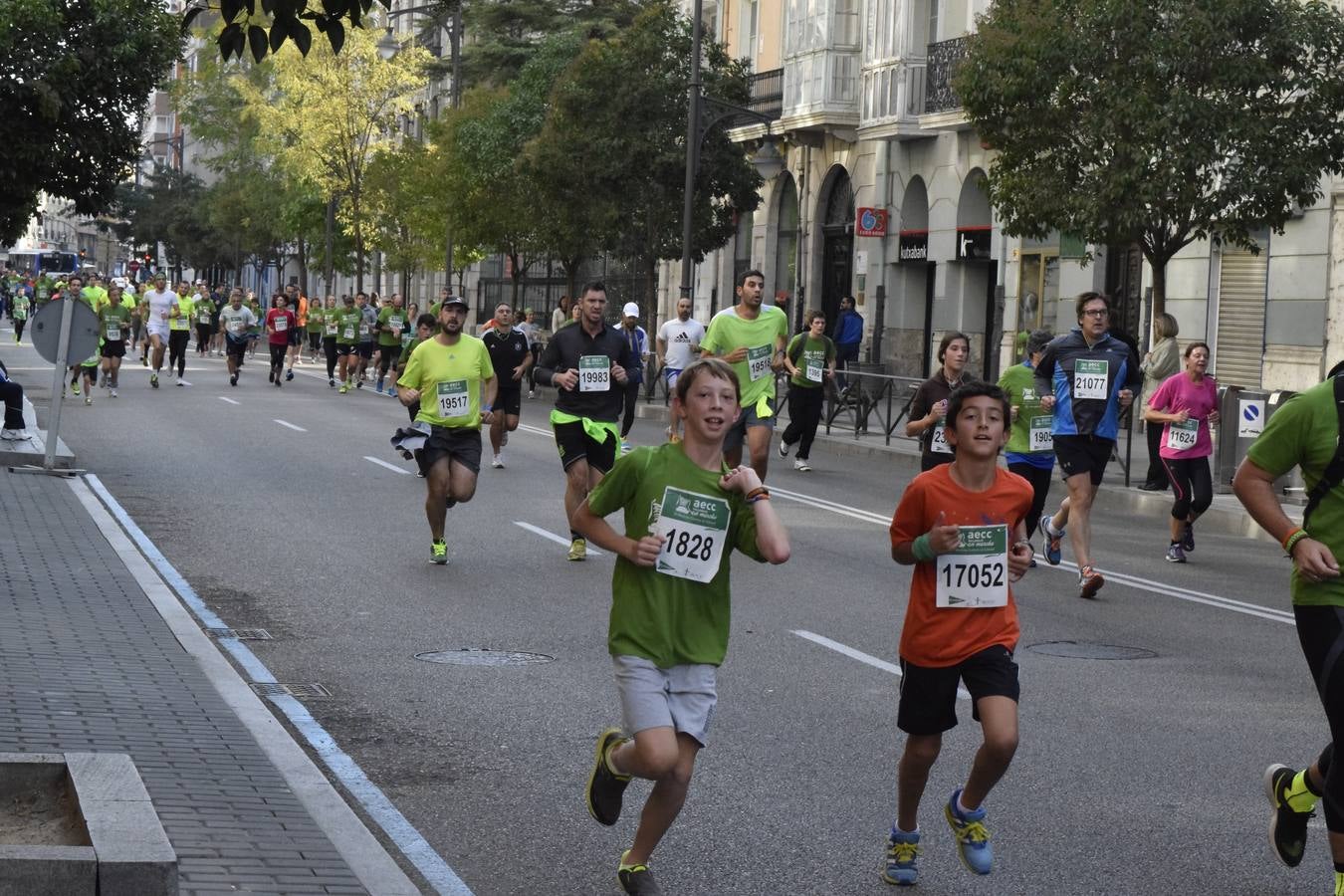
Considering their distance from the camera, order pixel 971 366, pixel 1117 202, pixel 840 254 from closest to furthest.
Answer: pixel 1117 202
pixel 971 366
pixel 840 254

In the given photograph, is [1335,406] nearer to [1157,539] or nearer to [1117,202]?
[1157,539]

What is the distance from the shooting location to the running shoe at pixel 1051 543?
14.0 meters

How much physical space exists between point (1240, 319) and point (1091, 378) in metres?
16.5

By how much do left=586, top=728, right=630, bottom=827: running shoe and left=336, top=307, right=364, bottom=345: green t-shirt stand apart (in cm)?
3213

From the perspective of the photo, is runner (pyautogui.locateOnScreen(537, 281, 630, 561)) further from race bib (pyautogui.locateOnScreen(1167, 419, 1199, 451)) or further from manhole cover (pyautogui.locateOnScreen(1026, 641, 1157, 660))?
race bib (pyautogui.locateOnScreen(1167, 419, 1199, 451))

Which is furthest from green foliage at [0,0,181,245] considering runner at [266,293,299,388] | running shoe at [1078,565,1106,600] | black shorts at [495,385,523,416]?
running shoe at [1078,565,1106,600]

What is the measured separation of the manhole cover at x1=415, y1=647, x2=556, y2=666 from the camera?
965cm

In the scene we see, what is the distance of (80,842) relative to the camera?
17.3ft

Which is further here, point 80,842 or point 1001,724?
point 1001,724

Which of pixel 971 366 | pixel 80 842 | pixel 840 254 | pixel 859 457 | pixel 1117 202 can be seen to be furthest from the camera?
pixel 840 254

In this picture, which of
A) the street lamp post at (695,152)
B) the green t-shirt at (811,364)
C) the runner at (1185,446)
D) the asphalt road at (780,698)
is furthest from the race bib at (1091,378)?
the street lamp post at (695,152)

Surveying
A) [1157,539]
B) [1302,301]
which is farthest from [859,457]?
[1157,539]

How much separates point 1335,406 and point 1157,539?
11515 mm

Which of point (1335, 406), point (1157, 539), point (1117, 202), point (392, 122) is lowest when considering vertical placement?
point (1157, 539)
